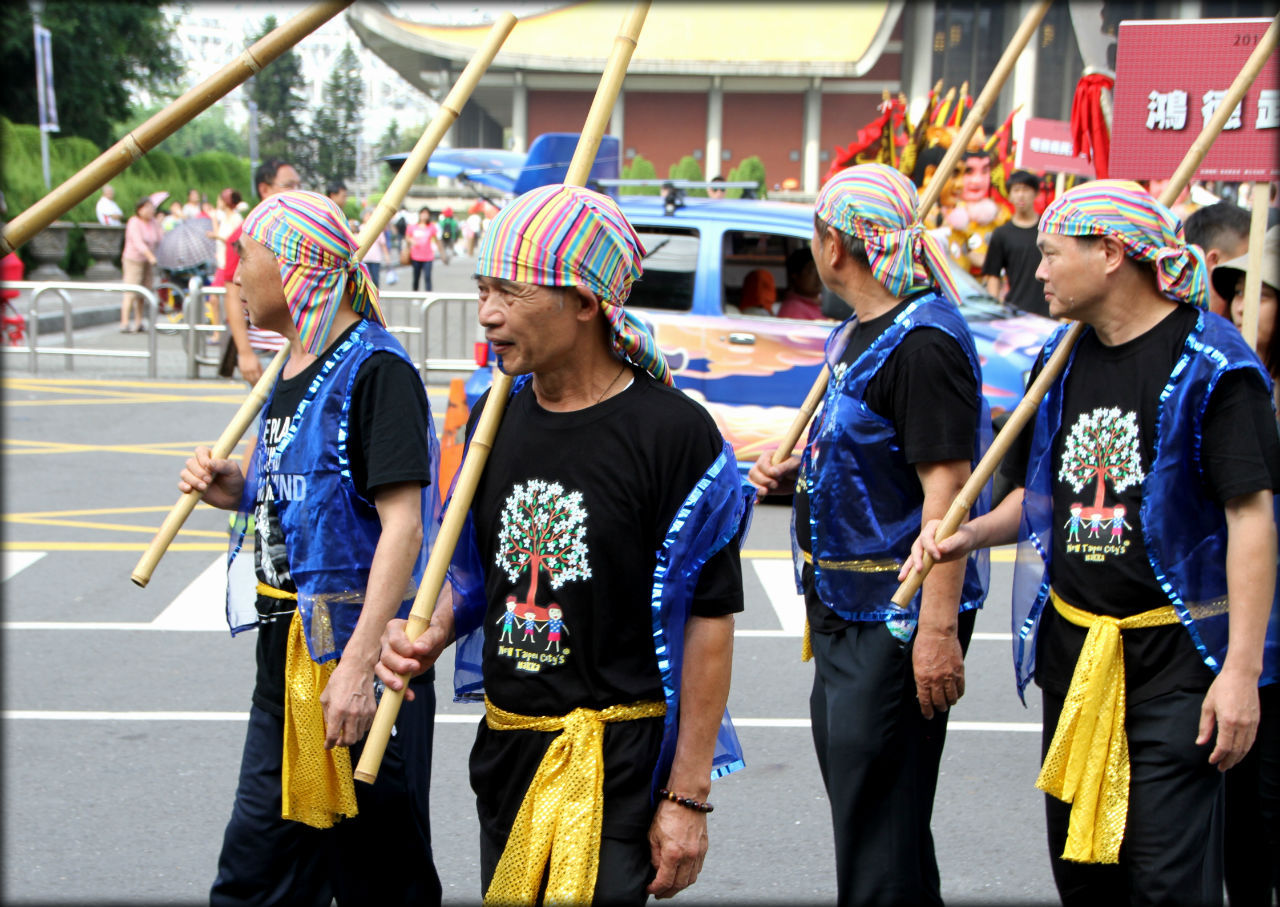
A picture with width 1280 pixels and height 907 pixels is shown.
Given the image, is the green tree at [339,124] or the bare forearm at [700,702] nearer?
the bare forearm at [700,702]

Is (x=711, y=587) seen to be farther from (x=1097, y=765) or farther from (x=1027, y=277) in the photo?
(x=1027, y=277)

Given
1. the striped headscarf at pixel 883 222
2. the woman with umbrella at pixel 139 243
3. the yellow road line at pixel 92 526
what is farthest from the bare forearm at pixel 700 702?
the woman with umbrella at pixel 139 243

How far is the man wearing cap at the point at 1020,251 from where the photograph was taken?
10430mm

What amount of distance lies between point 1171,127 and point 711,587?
3.76 metres

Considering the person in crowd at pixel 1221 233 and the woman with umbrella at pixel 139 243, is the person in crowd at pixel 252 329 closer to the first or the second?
the person in crowd at pixel 1221 233

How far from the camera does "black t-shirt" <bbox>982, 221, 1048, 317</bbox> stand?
10406 mm

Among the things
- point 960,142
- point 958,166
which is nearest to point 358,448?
point 960,142

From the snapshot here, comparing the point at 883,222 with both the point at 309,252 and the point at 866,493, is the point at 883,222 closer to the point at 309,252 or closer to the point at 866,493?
the point at 866,493

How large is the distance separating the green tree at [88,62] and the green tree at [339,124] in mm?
42741

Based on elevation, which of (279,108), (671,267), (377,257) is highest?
(279,108)

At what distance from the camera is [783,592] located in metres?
7.61

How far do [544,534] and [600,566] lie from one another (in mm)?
121

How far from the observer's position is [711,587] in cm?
256

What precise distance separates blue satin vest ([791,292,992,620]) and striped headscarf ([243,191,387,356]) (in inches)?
48.9
